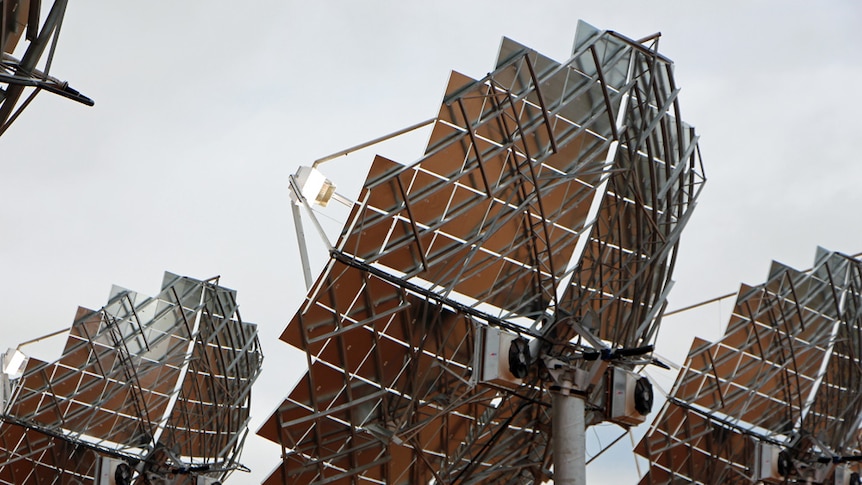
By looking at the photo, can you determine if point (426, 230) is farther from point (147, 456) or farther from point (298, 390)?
point (147, 456)

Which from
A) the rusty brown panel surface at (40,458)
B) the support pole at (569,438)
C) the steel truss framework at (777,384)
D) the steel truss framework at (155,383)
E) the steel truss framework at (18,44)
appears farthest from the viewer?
the rusty brown panel surface at (40,458)

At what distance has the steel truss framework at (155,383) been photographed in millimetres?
38094

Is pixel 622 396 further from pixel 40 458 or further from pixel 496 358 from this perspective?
pixel 40 458

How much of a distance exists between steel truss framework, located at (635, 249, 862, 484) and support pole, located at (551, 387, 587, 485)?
43.1ft

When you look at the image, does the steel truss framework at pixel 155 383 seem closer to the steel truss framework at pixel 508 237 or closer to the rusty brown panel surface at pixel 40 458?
the rusty brown panel surface at pixel 40 458

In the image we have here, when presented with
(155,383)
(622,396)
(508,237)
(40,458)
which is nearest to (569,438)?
(622,396)

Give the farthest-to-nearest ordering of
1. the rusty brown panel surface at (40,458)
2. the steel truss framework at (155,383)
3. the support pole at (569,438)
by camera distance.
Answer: the rusty brown panel surface at (40,458) → the steel truss framework at (155,383) → the support pole at (569,438)

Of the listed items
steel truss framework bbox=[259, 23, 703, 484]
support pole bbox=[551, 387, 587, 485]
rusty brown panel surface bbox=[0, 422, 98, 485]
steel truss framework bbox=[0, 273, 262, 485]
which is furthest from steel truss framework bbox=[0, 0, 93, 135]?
rusty brown panel surface bbox=[0, 422, 98, 485]

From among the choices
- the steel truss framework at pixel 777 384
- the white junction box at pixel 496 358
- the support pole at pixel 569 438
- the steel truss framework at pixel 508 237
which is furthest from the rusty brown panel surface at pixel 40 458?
the support pole at pixel 569 438

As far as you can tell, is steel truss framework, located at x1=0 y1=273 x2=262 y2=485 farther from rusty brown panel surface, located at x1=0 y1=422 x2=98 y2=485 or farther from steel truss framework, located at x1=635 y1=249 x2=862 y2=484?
steel truss framework, located at x1=635 y1=249 x2=862 y2=484

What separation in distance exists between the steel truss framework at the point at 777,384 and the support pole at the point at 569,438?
A: 13.1 meters

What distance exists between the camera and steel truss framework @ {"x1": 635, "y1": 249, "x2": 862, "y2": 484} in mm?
35875

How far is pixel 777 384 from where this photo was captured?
121 feet

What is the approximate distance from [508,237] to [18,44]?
14441 millimetres
